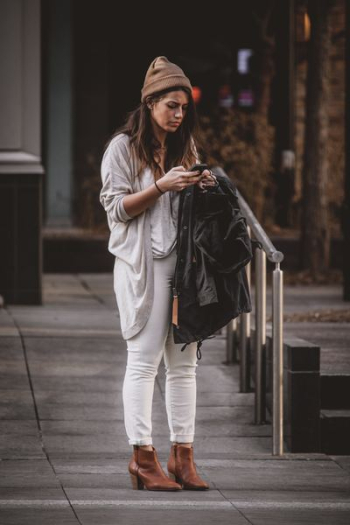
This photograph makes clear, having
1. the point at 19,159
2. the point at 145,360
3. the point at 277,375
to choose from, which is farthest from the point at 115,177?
the point at 19,159

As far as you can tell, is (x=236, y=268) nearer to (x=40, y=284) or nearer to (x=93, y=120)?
(x=40, y=284)

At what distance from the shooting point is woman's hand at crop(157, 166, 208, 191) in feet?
18.6

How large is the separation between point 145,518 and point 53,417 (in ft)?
7.40

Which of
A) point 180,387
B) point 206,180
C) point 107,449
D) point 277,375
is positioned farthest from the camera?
point 107,449

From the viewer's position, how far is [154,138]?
5.98 meters

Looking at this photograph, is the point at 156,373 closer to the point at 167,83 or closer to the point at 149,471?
the point at 149,471

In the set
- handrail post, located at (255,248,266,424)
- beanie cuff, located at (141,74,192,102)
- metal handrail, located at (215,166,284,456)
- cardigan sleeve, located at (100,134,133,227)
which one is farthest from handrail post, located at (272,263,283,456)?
beanie cuff, located at (141,74,192,102)

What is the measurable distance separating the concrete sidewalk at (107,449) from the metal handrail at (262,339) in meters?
0.12

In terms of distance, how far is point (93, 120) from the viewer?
66.5ft

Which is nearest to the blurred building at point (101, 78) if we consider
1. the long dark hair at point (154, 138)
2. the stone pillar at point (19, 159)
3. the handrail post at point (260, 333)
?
the stone pillar at point (19, 159)

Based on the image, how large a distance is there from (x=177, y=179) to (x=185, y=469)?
131 cm

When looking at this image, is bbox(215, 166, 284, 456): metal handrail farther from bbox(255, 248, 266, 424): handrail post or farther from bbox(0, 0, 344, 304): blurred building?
bbox(0, 0, 344, 304): blurred building

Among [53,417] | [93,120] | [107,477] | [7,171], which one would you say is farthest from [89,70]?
[107,477]

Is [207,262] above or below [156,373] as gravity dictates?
above
